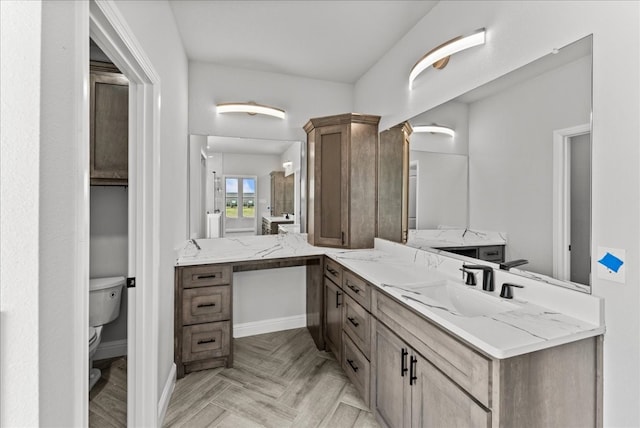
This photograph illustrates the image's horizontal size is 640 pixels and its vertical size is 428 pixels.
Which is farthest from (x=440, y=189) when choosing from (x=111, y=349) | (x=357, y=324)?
(x=111, y=349)

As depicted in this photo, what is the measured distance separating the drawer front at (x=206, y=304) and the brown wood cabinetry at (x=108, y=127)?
946 millimetres

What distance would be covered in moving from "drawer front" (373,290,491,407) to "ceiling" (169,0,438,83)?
194 centimetres

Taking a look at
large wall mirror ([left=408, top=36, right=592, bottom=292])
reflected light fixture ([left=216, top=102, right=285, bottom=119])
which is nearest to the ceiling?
reflected light fixture ([left=216, top=102, right=285, bottom=119])

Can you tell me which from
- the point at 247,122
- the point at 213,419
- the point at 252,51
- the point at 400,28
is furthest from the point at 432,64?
the point at 213,419

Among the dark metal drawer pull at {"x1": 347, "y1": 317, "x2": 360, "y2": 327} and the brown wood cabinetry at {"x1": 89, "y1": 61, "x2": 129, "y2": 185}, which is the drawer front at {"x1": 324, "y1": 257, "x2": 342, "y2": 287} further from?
the brown wood cabinetry at {"x1": 89, "y1": 61, "x2": 129, "y2": 185}

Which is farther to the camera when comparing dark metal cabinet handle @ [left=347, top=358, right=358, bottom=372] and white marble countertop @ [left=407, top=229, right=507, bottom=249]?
dark metal cabinet handle @ [left=347, top=358, right=358, bottom=372]

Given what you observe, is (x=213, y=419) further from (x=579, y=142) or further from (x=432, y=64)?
(x=432, y=64)

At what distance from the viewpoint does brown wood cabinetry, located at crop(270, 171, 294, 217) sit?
312cm

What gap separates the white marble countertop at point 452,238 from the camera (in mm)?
1613

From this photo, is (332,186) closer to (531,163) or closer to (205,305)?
(205,305)

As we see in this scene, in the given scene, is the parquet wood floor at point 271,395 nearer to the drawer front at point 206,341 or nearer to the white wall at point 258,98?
the drawer front at point 206,341

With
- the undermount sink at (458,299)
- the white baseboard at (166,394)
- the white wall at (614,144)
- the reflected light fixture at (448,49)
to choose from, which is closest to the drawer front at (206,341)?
the white baseboard at (166,394)

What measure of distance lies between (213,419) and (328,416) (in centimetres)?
69

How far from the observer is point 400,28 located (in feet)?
7.58
